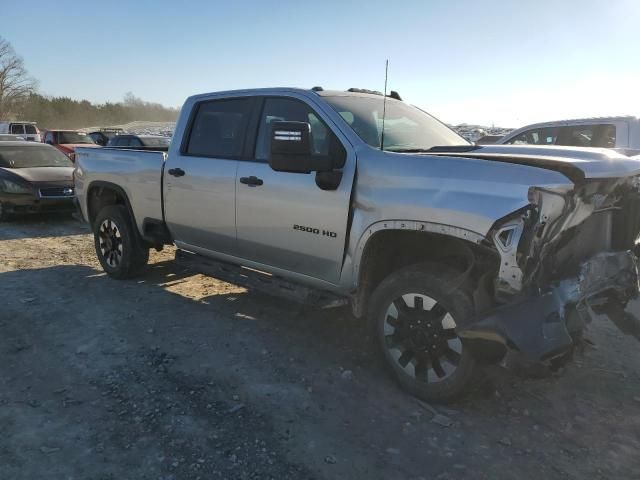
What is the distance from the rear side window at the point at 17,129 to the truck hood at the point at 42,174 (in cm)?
1813

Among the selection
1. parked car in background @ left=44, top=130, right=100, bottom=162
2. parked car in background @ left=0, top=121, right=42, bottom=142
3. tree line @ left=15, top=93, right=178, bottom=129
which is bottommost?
parked car in background @ left=44, top=130, right=100, bottom=162

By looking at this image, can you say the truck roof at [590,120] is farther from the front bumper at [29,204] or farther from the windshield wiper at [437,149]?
the front bumper at [29,204]

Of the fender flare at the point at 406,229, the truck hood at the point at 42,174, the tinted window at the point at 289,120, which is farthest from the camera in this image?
the truck hood at the point at 42,174

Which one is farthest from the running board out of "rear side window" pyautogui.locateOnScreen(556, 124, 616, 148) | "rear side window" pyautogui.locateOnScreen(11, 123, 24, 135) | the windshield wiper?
"rear side window" pyautogui.locateOnScreen(11, 123, 24, 135)

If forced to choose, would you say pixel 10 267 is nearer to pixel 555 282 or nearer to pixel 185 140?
pixel 185 140

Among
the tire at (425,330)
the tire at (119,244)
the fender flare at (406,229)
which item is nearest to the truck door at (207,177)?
the tire at (119,244)

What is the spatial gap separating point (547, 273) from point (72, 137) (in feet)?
65.6

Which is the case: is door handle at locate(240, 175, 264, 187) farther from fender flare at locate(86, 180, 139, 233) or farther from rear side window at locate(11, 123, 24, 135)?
rear side window at locate(11, 123, 24, 135)

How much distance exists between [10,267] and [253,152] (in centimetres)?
421

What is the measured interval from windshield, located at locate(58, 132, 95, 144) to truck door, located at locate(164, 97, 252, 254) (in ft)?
53.4

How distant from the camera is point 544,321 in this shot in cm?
274

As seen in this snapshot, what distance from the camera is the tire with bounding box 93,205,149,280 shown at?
574 cm

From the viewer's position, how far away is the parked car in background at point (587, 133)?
6844 millimetres

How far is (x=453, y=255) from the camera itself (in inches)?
136
